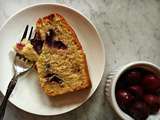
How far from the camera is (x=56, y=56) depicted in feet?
3.38

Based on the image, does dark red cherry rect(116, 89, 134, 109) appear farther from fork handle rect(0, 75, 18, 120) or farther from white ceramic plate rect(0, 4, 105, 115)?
fork handle rect(0, 75, 18, 120)

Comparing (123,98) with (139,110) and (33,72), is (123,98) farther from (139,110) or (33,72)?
(33,72)

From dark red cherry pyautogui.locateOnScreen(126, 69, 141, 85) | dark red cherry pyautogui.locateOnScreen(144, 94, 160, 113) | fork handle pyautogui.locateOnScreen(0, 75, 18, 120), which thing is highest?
fork handle pyautogui.locateOnScreen(0, 75, 18, 120)

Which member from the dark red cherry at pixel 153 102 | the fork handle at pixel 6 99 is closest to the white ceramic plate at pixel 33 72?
the fork handle at pixel 6 99

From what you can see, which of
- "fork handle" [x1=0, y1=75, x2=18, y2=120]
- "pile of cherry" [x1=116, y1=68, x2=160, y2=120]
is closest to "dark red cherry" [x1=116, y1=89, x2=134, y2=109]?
"pile of cherry" [x1=116, y1=68, x2=160, y2=120]

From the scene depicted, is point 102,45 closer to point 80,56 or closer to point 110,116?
point 80,56

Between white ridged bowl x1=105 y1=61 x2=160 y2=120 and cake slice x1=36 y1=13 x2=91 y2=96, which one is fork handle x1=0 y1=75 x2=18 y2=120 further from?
white ridged bowl x1=105 y1=61 x2=160 y2=120

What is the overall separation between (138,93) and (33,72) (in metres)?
0.26

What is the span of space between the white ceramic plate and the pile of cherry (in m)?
0.07

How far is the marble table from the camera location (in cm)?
109

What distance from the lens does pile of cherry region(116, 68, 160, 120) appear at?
39.6 inches

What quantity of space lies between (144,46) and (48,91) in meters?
0.30

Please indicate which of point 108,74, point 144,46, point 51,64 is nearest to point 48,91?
point 51,64

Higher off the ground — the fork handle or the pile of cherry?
the fork handle
